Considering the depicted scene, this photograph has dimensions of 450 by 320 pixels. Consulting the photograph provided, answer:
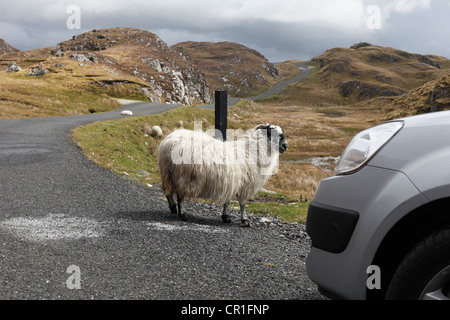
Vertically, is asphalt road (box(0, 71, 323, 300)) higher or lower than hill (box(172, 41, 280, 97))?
lower

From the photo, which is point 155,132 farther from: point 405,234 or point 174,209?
point 405,234

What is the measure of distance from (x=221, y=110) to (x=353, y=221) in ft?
37.4

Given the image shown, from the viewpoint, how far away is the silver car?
2.91m

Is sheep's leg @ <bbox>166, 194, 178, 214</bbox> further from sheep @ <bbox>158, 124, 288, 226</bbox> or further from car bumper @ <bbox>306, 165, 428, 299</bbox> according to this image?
car bumper @ <bbox>306, 165, 428, 299</bbox>

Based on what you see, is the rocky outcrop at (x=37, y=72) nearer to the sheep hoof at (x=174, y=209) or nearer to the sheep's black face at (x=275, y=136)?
the sheep hoof at (x=174, y=209)

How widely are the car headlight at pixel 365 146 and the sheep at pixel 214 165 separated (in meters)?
6.14

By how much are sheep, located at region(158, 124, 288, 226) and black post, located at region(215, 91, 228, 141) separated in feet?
12.5

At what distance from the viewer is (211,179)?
9609 mm

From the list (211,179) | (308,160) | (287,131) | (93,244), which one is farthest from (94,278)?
(287,131)

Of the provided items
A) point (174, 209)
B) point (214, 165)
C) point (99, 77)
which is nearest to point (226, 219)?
point (174, 209)

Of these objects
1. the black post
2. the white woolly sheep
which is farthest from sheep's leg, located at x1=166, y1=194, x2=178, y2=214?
the white woolly sheep

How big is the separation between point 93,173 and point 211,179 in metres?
6.19

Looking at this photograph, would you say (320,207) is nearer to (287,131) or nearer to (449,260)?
(449,260)

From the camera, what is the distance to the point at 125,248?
6.62 meters
